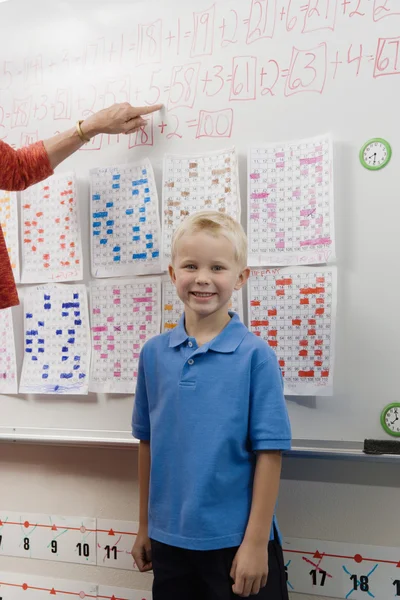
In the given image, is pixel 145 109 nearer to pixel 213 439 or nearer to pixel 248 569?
pixel 213 439

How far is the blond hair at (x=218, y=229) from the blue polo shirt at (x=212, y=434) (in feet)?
0.47

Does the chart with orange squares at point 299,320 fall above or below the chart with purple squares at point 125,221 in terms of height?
below

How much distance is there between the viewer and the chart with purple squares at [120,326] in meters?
1.32

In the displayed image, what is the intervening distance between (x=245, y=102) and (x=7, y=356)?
87 cm

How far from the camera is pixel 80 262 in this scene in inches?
54.7

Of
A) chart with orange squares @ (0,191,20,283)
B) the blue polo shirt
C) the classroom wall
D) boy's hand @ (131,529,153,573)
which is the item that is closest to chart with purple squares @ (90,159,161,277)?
chart with orange squares @ (0,191,20,283)

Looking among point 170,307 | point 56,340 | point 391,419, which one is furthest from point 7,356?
point 391,419

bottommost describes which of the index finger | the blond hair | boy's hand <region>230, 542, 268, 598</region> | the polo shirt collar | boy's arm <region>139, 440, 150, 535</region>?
boy's hand <region>230, 542, 268, 598</region>

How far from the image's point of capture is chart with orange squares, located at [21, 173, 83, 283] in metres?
1.40

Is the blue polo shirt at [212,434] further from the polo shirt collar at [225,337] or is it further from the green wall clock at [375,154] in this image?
the green wall clock at [375,154]

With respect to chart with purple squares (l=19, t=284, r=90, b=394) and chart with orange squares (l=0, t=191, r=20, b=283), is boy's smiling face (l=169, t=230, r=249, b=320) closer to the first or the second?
chart with purple squares (l=19, t=284, r=90, b=394)

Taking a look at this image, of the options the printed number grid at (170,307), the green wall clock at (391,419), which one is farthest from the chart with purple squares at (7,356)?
the green wall clock at (391,419)

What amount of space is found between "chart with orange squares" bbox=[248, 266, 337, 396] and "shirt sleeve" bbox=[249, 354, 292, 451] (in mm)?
199

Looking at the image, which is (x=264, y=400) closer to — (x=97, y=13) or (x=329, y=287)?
(x=329, y=287)
